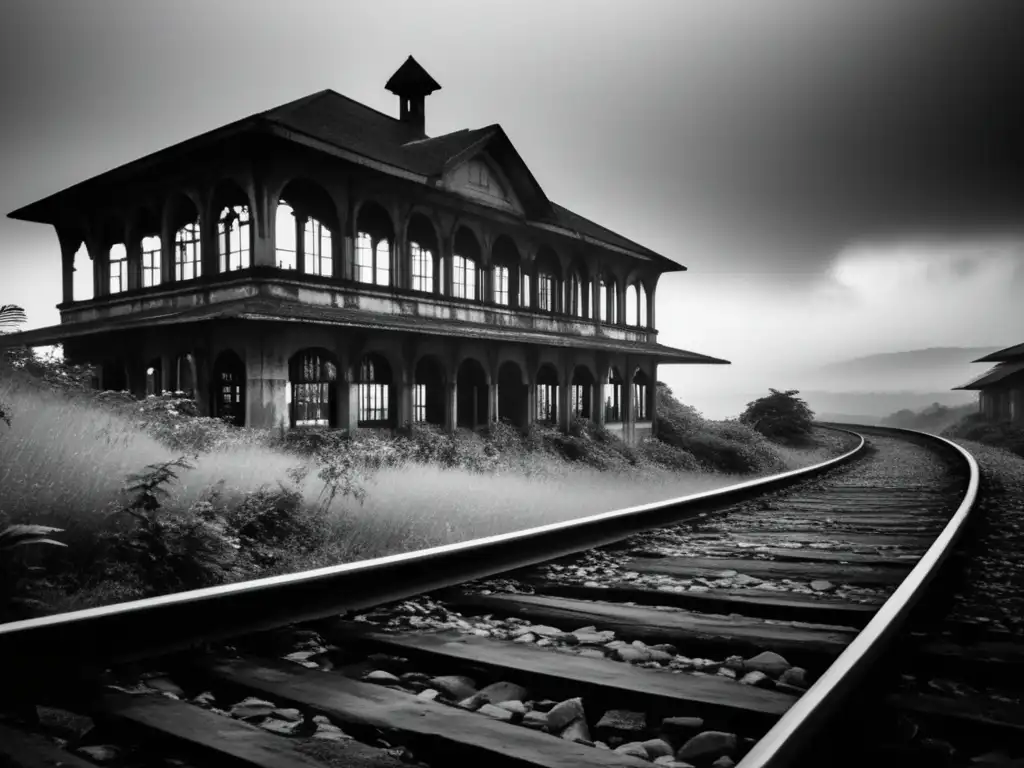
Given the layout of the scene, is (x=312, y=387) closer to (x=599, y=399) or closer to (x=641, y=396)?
(x=599, y=399)

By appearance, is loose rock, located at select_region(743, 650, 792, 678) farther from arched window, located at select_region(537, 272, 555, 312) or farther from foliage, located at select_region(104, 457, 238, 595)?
arched window, located at select_region(537, 272, 555, 312)

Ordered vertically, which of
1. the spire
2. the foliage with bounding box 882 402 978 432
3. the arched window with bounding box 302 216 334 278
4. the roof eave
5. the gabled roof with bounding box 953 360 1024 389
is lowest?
the foliage with bounding box 882 402 978 432

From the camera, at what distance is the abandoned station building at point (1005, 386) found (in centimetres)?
4497

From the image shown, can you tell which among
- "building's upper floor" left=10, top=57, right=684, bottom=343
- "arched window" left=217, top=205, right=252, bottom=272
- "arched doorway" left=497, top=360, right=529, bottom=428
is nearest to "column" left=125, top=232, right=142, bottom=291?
"building's upper floor" left=10, top=57, right=684, bottom=343

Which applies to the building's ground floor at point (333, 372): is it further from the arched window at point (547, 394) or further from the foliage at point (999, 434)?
the foliage at point (999, 434)

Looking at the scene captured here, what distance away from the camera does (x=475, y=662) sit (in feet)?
10.9

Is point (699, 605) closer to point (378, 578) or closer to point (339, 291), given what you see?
point (378, 578)

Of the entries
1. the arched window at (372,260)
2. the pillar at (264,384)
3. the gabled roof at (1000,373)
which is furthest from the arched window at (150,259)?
the gabled roof at (1000,373)

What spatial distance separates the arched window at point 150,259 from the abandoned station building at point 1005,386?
42.9m

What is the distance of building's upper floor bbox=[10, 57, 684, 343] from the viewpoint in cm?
1706

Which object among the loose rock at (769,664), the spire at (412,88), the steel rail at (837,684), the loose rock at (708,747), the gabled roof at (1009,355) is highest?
the spire at (412,88)

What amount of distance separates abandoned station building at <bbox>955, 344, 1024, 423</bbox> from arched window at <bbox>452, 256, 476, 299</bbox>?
34.2 m

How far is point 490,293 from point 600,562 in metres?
18.6

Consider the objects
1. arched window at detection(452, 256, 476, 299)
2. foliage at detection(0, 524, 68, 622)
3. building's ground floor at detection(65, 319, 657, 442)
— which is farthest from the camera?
arched window at detection(452, 256, 476, 299)
